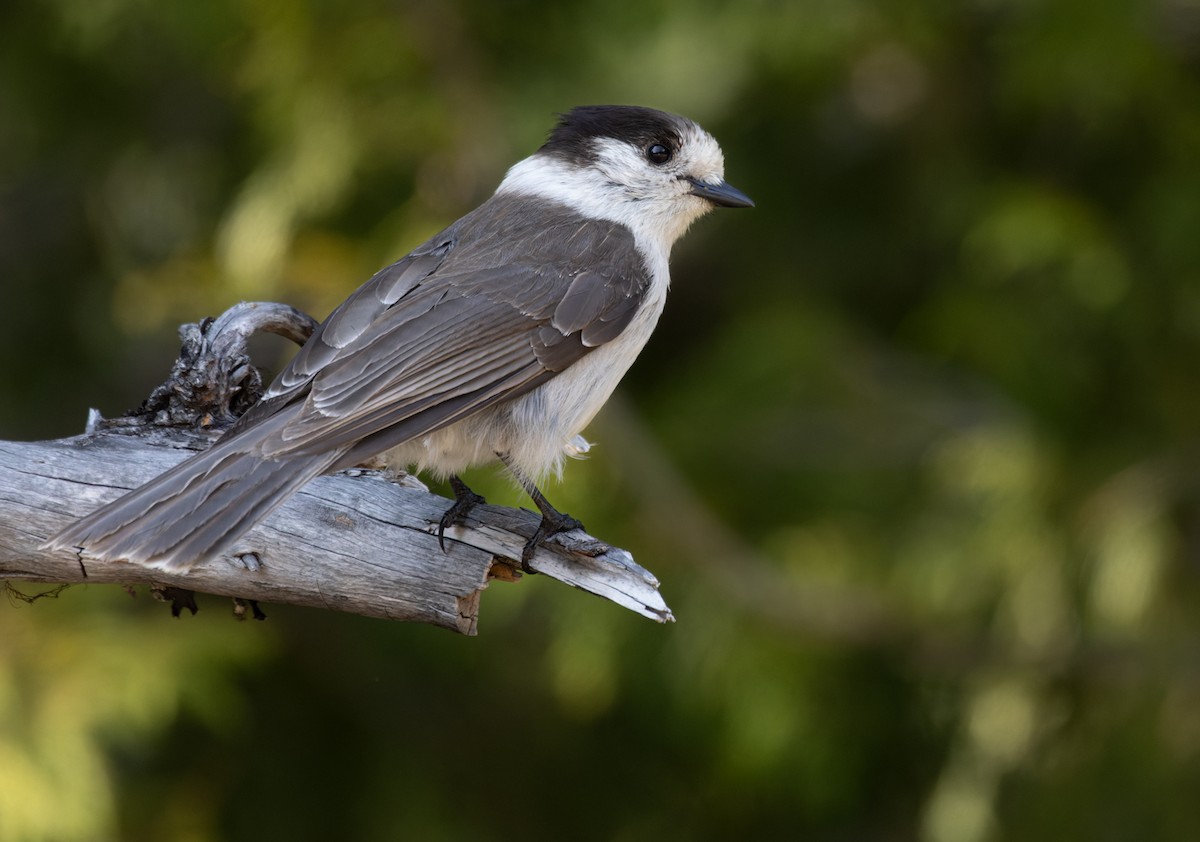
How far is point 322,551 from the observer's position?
127 inches

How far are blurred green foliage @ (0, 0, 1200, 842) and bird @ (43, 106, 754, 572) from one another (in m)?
1.21

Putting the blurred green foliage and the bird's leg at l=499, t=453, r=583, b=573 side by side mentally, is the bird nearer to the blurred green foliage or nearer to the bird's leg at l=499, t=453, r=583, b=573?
the bird's leg at l=499, t=453, r=583, b=573

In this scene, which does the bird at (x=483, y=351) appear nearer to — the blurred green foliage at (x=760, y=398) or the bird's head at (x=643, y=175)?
the bird's head at (x=643, y=175)

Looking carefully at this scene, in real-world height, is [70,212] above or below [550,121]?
below

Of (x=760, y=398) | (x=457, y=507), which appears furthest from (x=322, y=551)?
(x=760, y=398)

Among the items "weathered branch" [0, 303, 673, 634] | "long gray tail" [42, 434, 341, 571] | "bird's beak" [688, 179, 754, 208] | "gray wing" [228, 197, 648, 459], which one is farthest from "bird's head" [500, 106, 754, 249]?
"long gray tail" [42, 434, 341, 571]

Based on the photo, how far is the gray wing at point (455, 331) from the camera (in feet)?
10.5

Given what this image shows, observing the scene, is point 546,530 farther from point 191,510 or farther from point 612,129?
point 612,129

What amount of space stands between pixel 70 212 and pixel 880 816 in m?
4.61

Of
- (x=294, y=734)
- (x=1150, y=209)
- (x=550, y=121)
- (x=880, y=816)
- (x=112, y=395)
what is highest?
(x=1150, y=209)

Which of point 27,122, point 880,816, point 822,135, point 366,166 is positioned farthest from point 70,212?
point 880,816

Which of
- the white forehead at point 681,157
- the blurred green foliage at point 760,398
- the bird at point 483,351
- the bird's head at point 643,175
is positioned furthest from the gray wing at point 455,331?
the blurred green foliage at point 760,398

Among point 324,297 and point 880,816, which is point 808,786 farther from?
point 324,297

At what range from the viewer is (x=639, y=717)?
5.98 metres
